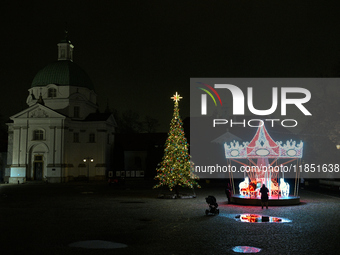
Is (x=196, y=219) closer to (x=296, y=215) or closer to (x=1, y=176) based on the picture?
(x=296, y=215)

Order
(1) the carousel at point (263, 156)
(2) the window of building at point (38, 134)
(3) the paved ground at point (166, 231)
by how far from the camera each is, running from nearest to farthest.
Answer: (3) the paved ground at point (166, 231) < (1) the carousel at point (263, 156) < (2) the window of building at point (38, 134)

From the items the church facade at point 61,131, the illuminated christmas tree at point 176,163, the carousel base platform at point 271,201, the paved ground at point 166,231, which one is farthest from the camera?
the church facade at point 61,131

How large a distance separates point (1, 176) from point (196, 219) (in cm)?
5186

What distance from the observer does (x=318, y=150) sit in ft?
125

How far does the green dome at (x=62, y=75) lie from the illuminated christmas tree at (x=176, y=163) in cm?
3621

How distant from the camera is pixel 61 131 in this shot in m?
57.0

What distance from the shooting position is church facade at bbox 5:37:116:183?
56469 mm

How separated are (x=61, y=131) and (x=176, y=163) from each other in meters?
32.8

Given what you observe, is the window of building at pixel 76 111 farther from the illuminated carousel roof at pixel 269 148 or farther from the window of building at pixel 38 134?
the illuminated carousel roof at pixel 269 148

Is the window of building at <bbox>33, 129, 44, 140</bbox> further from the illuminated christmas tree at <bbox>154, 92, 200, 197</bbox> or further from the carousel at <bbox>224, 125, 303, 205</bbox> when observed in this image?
the carousel at <bbox>224, 125, 303, 205</bbox>

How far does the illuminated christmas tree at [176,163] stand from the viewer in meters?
28.4

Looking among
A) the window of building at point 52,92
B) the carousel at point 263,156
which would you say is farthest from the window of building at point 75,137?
the carousel at point 263,156

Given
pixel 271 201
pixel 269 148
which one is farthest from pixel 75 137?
pixel 271 201

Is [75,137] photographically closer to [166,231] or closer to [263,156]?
[263,156]
